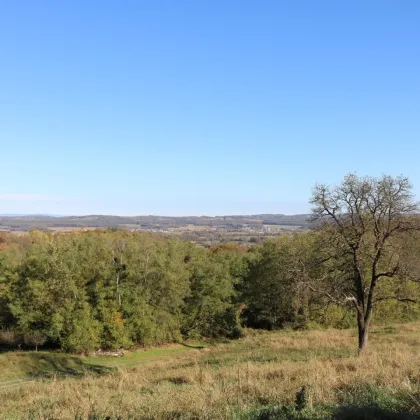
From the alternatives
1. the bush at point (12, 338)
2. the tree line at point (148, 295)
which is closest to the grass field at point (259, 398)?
the tree line at point (148, 295)

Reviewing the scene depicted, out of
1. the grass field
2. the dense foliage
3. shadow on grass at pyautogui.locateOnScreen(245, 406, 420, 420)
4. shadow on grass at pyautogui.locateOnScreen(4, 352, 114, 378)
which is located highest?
shadow on grass at pyautogui.locateOnScreen(245, 406, 420, 420)

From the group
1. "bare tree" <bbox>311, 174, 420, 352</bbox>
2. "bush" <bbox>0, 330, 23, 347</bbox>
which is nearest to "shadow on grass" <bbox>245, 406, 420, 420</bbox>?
"bare tree" <bbox>311, 174, 420, 352</bbox>

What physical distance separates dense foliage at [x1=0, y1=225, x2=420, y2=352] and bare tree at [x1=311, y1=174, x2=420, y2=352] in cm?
1688

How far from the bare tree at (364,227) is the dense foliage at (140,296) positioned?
16884 mm

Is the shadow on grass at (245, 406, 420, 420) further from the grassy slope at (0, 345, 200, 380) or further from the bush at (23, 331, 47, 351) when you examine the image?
the bush at (23, 331, 47, 351)

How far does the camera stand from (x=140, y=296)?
159 feet

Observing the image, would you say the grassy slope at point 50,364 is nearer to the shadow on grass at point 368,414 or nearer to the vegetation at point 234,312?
the vegetation at point 234,312

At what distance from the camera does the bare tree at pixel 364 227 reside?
72.2ft

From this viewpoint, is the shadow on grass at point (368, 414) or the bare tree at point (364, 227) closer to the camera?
the shadow on grass at point (368, 414)

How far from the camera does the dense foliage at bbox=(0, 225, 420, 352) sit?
44906 millimetres

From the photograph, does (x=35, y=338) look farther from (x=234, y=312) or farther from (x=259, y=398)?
(x=259, y=398)

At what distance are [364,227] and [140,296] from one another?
31.9 meters

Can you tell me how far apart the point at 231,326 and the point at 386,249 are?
108 feet

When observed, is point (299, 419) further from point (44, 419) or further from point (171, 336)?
point (171, 336)
